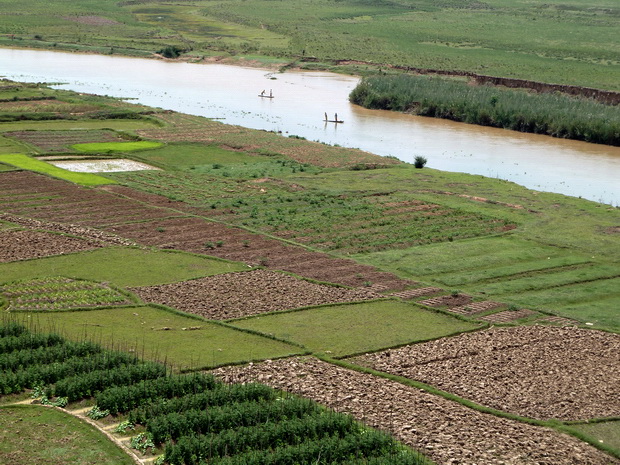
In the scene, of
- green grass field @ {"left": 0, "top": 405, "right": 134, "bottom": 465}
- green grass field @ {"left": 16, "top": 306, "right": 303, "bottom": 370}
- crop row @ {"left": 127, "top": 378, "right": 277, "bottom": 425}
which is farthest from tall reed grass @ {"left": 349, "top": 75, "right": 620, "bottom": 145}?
green grass field @ {"left": 0, "top": 405, "right": 134, "bottom": 465}

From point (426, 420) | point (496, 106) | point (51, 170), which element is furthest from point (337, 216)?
point (496, 106)

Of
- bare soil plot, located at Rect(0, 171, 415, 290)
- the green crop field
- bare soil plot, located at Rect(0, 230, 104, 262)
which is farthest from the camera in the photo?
the green crop field

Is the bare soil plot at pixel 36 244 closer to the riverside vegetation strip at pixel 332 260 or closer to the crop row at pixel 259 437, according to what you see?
the riverside vegetation strip at pixel 332 260

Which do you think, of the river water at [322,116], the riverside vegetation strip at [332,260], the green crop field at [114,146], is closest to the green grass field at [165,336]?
the riverside vegetation strip at [332,260]

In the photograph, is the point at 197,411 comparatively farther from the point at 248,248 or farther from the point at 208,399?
the point at 248,248

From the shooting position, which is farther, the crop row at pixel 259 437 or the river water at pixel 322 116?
the river water at pixel 322 116

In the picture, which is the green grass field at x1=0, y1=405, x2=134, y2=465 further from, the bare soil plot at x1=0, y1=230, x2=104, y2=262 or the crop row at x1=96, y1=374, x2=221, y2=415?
the bare soil plot at x1=0, y1=230, x2=104, y2=262
